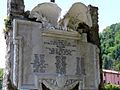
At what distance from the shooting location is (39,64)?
18.3 feet

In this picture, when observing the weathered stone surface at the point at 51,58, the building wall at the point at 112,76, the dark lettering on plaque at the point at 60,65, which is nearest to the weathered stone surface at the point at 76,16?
the weathered stone surface at the point at 51,58

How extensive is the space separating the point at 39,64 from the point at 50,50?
38 cm

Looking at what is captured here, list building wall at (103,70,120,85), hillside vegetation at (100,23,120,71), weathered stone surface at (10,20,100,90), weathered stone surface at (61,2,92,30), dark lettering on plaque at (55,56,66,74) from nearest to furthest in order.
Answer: weathered stone surface at (10,20,100,90), dark lettering on plaque at (55,56,66,74), weathered stone surface at (61,2,92,30), building wall at (103,70,120,85), hillside vegetation at (100,23,120,71)

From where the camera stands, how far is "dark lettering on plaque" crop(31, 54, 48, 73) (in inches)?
218

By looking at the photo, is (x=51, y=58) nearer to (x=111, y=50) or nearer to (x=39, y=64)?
(x=39, y=64)

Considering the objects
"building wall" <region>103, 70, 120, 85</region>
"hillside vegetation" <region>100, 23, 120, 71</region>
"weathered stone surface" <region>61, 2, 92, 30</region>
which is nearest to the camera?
"weathered stone surface" <region>61, 2, 92, 30</region>

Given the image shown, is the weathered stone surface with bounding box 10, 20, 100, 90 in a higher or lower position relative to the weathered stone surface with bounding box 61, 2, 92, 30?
lower

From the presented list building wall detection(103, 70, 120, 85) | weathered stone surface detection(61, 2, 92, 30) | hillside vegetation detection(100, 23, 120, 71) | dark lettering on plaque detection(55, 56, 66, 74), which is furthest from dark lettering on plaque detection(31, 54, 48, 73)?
hillside vegetation detection(100, 23, 120, 71)

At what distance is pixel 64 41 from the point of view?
6.00 m

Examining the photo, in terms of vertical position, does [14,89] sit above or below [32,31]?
below

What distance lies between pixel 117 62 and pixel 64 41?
3310 cm

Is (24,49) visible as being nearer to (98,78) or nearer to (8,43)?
(8,43)

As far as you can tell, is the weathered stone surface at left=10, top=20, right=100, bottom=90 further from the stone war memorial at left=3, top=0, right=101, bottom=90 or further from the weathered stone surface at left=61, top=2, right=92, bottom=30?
the weathered stone surface at left=61, top=2, right=92, bottom=30

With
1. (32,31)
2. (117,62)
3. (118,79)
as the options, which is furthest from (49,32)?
(117,62)
